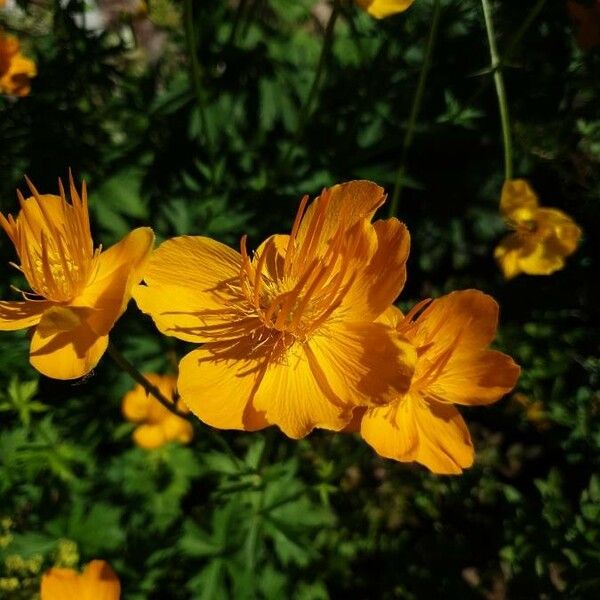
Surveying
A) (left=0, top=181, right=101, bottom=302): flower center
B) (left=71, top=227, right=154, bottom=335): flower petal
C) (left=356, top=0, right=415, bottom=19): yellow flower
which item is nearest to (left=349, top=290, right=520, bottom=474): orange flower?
(left=71, top=227, right=154, bottom=335): flower petal

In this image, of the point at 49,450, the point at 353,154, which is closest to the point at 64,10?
the point at 353,154

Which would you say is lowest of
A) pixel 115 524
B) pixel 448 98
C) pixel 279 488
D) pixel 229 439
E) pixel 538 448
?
pixel 538 448

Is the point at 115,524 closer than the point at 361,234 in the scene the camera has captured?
No

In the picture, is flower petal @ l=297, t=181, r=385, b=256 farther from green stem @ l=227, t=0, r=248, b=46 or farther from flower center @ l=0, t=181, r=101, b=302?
green stem @ l=227, t=0, r=248, b=46

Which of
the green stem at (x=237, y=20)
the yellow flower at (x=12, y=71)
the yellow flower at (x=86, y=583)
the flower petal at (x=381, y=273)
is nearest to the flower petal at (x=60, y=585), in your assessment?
the yellow flower at (x=86, y=583)

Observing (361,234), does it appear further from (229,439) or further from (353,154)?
(229,439)
